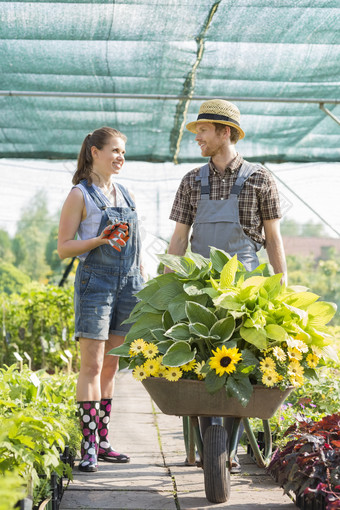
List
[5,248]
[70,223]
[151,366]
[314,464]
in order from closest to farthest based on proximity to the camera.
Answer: [314,464] → [151,366] → [70,223] → [5,248]

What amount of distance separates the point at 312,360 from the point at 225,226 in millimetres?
825

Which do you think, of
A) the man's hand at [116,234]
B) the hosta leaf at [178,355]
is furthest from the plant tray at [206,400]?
the man's hand at [116,234]

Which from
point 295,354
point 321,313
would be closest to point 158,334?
point 295,354

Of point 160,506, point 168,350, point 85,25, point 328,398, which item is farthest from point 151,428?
point 85,25

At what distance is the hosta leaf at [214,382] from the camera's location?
2578 mm

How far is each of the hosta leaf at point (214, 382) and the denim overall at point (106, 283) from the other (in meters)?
0.86

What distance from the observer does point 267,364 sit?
262 cm

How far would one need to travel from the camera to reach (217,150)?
3.35 meters

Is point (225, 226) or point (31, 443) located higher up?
point (225, 226)

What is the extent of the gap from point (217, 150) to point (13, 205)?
7448 millimetres

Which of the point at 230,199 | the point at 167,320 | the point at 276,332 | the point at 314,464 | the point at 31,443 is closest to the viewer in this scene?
the point at 31,443

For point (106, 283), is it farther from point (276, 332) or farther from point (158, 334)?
point (276, 332)

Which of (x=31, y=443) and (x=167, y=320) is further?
(x=167, y=320)

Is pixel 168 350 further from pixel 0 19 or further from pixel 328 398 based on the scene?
pixel 0 19
